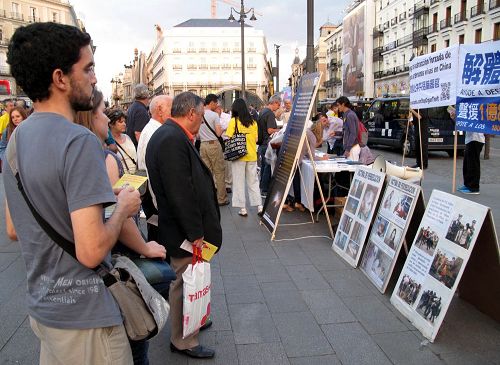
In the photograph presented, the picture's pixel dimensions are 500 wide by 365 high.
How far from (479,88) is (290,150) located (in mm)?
2554

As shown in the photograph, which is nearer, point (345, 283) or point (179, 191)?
point (179, 191)

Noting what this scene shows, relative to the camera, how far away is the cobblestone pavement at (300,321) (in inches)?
122

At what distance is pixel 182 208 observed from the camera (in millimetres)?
2898

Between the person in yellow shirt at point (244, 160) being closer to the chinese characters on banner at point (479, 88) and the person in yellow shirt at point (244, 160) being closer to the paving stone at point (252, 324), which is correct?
the chinese characters on banner at point (479, 88)

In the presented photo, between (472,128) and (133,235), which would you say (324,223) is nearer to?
(472,128)

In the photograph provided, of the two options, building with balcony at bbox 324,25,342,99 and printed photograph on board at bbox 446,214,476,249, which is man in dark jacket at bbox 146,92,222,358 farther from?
building with balcony at bbox 324,25,342,99

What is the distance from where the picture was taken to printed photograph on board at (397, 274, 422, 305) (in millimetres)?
3554

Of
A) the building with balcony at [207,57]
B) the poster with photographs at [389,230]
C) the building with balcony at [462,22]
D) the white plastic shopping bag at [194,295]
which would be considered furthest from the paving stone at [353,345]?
the building with balcony at [207,57]

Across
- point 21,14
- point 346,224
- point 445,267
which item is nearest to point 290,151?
point 346,224

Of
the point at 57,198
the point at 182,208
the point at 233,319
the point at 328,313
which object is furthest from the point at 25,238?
the point at 328,313

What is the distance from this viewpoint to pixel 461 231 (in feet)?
10.7

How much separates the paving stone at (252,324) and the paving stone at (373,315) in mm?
733

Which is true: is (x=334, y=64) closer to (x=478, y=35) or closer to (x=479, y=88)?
(x=478, y=35)

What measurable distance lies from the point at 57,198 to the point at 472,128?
A: 5.97 meters
